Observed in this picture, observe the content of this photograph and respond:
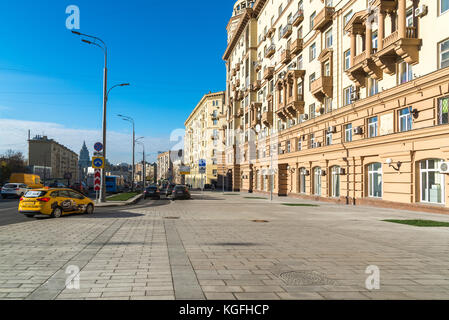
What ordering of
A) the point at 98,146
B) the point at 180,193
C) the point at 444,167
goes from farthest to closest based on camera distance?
the point at 180,193, the point at 98,146, the point at 444,167

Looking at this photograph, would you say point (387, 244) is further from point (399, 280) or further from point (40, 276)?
point (40, 276)

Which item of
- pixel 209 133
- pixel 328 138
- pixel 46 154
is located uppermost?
pixel 209 133

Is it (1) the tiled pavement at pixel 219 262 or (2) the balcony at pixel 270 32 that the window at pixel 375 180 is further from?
(2) the balcony at pixel 270 32

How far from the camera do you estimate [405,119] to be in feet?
65.1

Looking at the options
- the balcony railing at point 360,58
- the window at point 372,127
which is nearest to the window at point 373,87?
the balcony railing at point 360,58

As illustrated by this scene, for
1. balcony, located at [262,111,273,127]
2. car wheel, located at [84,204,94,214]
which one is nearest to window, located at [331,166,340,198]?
balcony, located at [262,111,273,127]

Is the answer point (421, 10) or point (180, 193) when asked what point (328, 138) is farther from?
point (180, 193)

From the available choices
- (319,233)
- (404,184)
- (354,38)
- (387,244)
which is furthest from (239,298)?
(354,38)

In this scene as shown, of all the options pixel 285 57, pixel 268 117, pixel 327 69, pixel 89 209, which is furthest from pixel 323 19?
pixel 89 209

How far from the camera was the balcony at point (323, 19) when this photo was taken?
1105 inches

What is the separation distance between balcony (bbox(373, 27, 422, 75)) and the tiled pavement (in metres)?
10.7

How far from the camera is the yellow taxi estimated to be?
1483 cm

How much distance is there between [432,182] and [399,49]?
7064 mm

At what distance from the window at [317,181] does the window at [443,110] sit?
13.8 m
